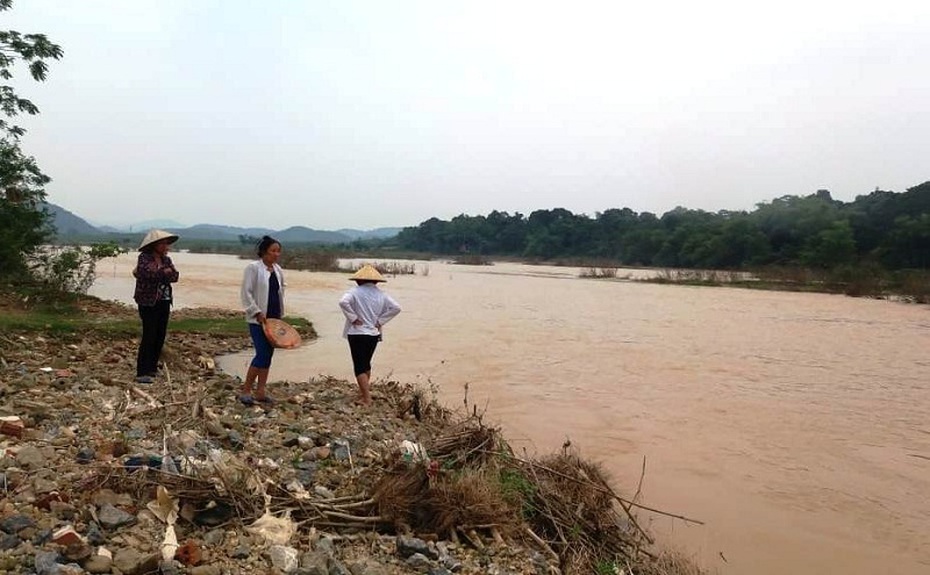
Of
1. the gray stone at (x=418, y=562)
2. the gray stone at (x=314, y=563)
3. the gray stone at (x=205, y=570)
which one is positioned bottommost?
the gray stone at (x=418, y=562)

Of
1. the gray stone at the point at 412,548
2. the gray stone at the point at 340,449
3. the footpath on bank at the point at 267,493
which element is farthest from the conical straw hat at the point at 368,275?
the gray stone at the point at 412,548

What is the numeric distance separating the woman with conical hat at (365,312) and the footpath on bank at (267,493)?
2.13 ft

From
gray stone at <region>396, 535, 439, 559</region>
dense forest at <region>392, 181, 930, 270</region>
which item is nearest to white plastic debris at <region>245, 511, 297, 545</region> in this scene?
gray stone at <region>396, 535, 439, 559</region>

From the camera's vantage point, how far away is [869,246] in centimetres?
4756

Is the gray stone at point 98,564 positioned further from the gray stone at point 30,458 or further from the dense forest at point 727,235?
the dense forest at point 727,235

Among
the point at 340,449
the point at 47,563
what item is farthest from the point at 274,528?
the point at 340,449

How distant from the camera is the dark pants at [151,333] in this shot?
6.18 m

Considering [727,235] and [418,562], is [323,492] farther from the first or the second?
[727,235]

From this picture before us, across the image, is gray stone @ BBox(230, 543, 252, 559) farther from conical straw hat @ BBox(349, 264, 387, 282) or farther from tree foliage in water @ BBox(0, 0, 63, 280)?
tree foliage in water @ BBox(0, 0, 63, 280)

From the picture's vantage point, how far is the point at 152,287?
6.09 meters

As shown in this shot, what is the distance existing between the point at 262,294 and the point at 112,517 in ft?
8.37

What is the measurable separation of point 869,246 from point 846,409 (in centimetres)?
4358

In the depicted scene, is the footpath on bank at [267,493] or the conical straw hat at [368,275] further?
the conical straw hat at [368,275]

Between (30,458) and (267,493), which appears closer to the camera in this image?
(30,458)
